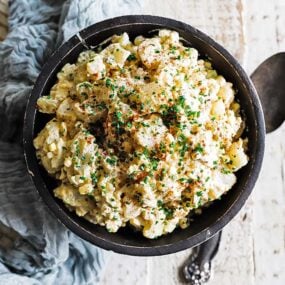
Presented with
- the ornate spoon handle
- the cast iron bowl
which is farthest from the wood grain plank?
the cast iron bowl

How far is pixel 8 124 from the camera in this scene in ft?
4.91

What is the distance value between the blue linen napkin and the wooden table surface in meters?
0.10

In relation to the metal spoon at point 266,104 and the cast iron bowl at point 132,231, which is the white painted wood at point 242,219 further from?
the cast iron bowl at point 132,231

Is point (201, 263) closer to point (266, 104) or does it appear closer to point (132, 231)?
point (132, 231)

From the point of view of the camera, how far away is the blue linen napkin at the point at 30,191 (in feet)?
4.79

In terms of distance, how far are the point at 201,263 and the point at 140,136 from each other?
22.1 inches

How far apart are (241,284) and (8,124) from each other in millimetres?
719

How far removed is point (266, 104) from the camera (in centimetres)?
153

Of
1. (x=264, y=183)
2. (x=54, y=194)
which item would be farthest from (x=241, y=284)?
(x=54, y=194)

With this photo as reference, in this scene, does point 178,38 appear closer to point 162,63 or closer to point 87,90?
point 162,63

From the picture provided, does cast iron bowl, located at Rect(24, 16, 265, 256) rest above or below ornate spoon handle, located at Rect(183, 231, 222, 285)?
above

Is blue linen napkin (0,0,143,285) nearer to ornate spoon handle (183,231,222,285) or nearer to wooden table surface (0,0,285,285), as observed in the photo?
wooden table surface (0,0,285,285)

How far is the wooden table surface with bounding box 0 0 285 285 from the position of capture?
1.61 metres

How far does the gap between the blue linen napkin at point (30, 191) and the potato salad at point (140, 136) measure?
207mm
